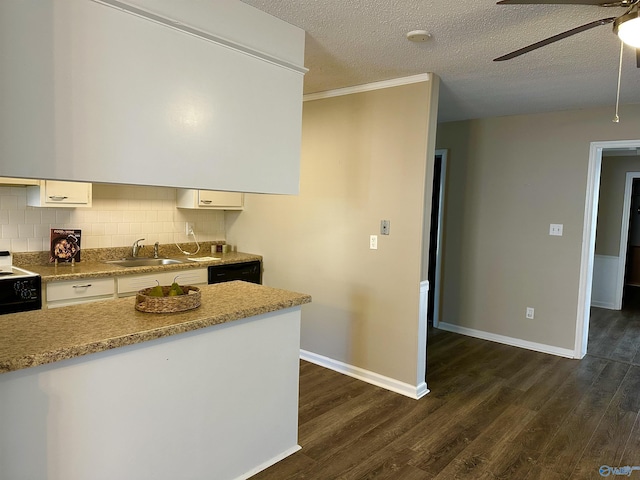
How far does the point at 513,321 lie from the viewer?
4.48 meters

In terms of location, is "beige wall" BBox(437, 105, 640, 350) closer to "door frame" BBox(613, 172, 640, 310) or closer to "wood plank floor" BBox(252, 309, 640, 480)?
"wood plank floor" BBox(252, 309, 640, 480)

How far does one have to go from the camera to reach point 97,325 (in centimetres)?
172

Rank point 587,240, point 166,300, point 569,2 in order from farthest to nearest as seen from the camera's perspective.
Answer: point 587,240 → point 166,300 → point 569,2

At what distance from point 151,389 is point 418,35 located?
87.0 inches

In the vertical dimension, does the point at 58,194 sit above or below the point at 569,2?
below

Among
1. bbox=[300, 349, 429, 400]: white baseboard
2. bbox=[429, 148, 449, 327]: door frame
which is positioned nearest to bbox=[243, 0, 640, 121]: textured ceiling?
bbox=[429, 148, 449, 327]: door frame

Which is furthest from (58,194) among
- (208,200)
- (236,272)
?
(236,272)

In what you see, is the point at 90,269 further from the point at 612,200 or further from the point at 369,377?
the point at 612,200

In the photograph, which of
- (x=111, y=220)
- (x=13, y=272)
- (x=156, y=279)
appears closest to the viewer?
(x=13, y=272)

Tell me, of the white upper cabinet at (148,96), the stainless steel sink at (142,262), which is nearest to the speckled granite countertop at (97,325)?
the white upper cabinet at (148,96)

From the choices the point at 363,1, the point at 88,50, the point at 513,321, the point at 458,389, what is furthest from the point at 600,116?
the point at 88,50

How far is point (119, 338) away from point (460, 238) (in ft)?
13.1

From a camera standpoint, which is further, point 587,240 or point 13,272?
point 587,240

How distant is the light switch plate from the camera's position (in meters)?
4.17
